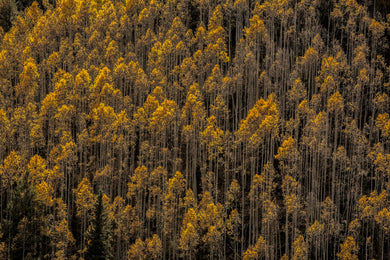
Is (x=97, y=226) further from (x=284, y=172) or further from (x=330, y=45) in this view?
(x=330, y=45)

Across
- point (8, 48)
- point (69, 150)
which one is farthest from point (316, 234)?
point (8, 48)

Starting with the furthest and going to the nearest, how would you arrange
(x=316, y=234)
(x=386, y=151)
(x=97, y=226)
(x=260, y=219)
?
(x=386, y=151)
(x=260, y=219)
(x=316, y=234)
(x=97, y=226)

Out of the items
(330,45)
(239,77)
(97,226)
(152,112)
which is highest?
(330,45)

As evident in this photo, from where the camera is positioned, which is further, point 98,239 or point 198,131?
point 198,131

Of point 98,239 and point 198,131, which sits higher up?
point 198,131

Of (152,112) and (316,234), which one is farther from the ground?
(152,112)

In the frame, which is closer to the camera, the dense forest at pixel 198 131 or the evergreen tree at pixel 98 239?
the evergreen tree at pixel 98 239

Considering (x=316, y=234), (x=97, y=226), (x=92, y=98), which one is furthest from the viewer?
(x=92, y=98)

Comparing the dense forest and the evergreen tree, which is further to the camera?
the dense forest
